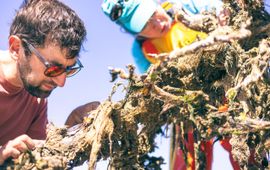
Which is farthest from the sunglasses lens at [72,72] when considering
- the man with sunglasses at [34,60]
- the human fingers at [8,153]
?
the human fingers at [8,153]

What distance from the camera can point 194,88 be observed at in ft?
7.18

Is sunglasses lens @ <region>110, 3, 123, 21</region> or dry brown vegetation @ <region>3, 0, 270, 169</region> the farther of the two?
sunglasses lens @ <region>110, 3, 123, 21</region>

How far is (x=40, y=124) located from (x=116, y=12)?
3.71 ft

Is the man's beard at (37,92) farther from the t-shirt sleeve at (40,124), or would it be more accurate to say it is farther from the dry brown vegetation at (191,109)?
the dry brown vegetation at (191,109)

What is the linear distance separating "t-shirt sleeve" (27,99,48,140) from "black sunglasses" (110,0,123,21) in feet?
3.04

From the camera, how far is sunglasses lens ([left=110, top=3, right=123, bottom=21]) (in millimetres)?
3146

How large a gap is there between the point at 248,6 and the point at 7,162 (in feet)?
5.07

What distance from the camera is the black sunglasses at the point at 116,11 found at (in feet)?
10.3

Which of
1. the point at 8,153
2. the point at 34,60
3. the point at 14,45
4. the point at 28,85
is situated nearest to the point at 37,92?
the point at 28,85

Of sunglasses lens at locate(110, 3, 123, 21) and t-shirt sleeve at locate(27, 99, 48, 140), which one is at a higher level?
sunglasses lens at locate(110, 3, 123, 21)

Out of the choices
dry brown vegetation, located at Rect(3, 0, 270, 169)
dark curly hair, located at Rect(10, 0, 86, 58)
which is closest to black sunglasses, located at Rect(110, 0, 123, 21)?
dark curly hair, located at Rect(10, 0, 86, 58)

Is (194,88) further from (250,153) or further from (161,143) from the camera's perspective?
(250,153)

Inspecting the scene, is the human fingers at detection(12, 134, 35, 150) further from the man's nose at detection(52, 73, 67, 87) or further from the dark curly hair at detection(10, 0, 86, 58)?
the dark curly hair at detection(10, 0, 86, 58)

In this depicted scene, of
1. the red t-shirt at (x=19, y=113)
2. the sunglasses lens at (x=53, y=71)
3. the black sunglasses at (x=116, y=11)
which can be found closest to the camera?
the sunglasses lens at (x=53, y=71)
